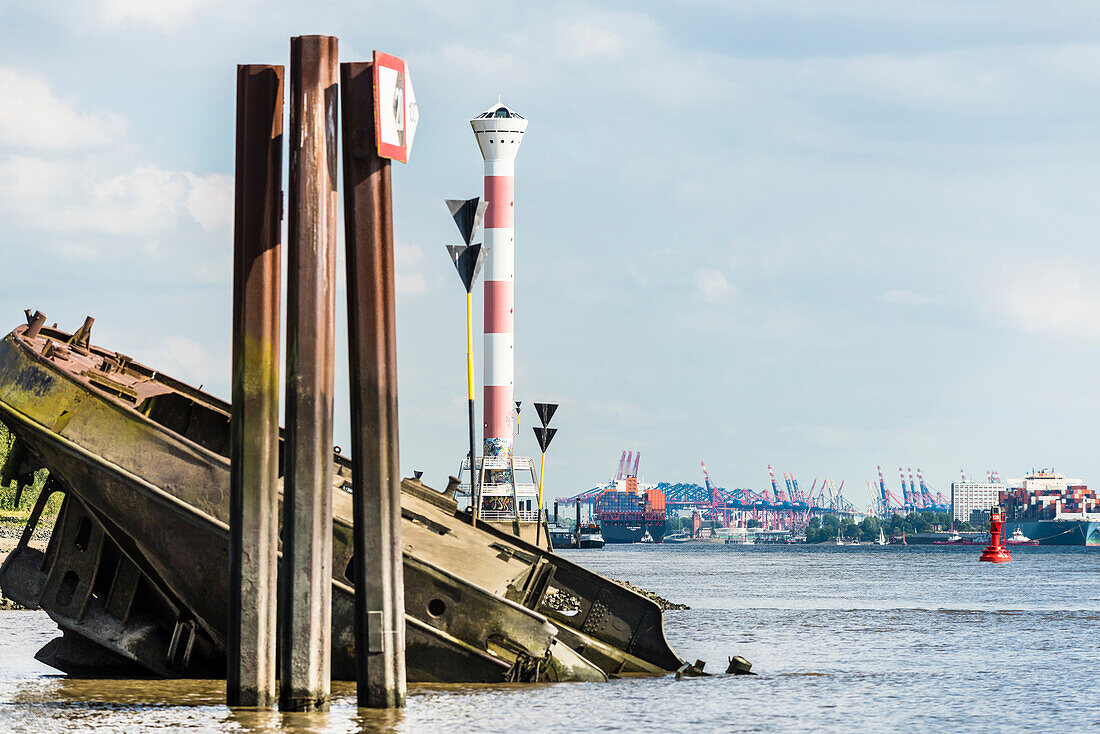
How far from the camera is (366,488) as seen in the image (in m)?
13.4

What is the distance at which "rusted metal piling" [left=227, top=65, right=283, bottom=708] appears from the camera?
44.5 ft

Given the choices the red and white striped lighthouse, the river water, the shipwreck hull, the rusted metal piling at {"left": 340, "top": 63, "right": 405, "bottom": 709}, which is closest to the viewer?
the rusted metal piling at {"left": 340, "top": 63, "right": 405, "bottom": 709}

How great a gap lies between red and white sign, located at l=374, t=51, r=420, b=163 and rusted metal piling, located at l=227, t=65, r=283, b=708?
3.80ft

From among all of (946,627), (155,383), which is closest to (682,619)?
(946,627)

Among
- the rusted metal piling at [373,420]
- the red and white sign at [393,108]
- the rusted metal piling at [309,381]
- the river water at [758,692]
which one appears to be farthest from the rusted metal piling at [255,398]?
the red and white sign at [393,108]

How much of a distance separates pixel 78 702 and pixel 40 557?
320cm

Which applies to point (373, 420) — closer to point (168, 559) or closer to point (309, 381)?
point (309, 381)

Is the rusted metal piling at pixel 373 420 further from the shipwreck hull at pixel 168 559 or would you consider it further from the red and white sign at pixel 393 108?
the shipwreck hull at pixel 168 559

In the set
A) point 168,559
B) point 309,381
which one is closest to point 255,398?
point 309,381

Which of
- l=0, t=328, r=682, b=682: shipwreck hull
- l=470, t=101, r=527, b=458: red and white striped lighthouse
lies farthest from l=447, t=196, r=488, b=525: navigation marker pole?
l=470, t=101, r=527, b=458: red and white striped lighthouse

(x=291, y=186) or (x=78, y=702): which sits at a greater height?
(x=291, y=186)

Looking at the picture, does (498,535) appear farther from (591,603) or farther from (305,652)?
(305,652)

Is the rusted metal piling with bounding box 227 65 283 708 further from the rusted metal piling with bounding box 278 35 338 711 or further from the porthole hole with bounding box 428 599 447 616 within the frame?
the porthole hole with bounding box 428 599 447 616

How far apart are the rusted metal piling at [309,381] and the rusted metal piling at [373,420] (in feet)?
0.79
